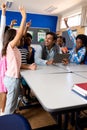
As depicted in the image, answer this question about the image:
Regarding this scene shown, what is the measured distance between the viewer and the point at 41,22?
790 centimetres

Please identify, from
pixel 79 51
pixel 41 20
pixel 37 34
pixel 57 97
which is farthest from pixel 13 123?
pixel 41 20

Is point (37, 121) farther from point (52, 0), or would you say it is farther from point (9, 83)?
point (52, 0)

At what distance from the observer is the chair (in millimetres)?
945

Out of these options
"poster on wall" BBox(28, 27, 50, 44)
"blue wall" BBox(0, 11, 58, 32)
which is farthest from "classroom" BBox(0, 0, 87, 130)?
"blue wall" BBox(0, 11, 58, 32)

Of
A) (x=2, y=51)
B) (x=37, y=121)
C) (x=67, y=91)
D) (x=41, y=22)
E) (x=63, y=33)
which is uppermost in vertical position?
(x=41, y=22)

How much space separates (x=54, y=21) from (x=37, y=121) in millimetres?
6439

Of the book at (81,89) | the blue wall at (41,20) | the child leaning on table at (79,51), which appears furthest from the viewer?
the blue wall at (41,20)

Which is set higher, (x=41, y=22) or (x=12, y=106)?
(x=41, y=22)

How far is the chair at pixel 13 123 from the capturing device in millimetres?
945

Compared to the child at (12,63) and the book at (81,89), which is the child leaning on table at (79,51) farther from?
the book at (81,89)

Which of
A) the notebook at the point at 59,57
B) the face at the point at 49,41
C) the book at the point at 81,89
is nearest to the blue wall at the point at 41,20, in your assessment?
the face at the point at 49,41

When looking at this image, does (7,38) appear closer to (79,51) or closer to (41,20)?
(79,51)

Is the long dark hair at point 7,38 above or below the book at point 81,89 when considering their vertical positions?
above

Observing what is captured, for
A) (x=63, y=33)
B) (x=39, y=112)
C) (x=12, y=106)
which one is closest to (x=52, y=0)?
(x=63, y=33)
